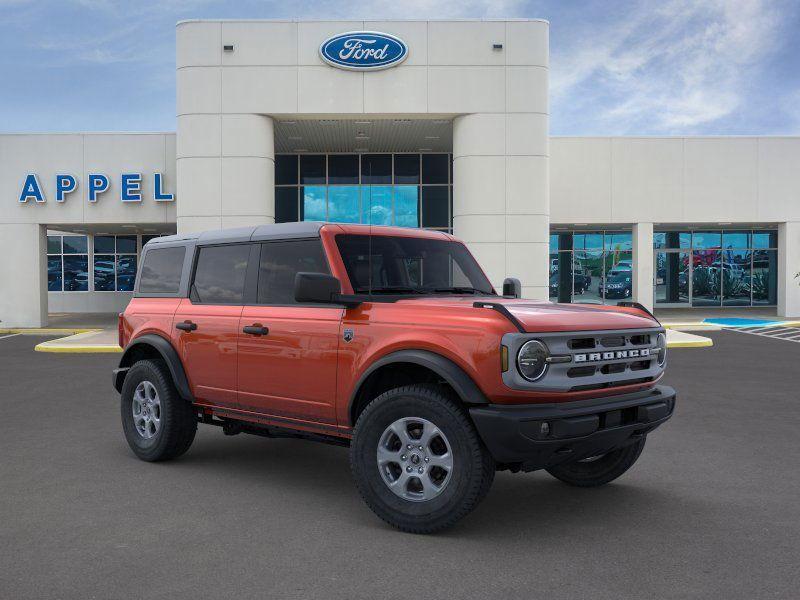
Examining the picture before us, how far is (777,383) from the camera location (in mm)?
11578

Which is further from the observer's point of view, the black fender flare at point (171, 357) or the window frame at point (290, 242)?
the black fender flare at point (171, 357)

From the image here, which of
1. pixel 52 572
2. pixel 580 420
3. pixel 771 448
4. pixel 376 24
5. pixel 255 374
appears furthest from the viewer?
pixel 376 24

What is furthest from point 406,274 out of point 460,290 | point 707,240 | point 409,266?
point 707,240

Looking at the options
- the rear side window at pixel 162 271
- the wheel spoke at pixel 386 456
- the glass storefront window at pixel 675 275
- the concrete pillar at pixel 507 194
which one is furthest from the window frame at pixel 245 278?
the glass storefront window at pixel 675 275

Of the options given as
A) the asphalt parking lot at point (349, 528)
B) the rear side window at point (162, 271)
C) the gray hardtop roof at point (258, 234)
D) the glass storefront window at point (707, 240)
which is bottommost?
the asphalt parking lot at point (349, 528)

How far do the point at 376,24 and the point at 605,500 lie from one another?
56.3 ft

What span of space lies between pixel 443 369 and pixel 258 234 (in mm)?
2285

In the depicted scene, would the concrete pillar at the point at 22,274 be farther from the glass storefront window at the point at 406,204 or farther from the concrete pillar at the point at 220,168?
A: the glass storefront window at the point at 406,204

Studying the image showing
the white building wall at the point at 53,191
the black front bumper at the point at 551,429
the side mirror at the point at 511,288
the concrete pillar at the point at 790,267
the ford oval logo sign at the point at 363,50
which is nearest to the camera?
the black front bumper at the point at 551,429

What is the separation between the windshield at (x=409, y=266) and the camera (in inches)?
216

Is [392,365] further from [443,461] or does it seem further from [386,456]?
[443,461]

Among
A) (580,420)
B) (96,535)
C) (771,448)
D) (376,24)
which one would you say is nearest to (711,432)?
(771,448)

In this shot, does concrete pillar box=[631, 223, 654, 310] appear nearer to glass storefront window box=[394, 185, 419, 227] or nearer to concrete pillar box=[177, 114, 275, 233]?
glass storefront window box=[394, 185, 419, 227]

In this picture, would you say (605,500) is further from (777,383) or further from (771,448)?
(777,383)
